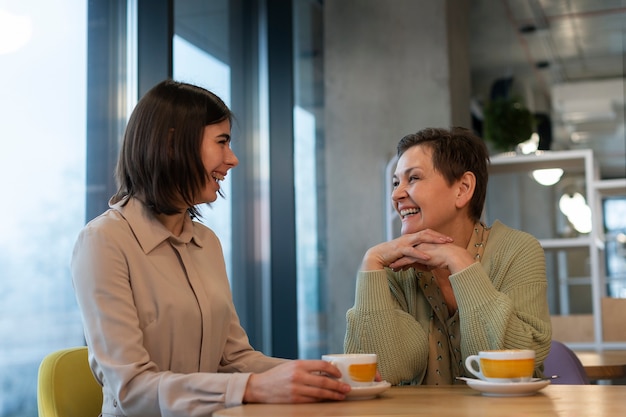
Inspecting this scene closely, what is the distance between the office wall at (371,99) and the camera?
5.04 metres

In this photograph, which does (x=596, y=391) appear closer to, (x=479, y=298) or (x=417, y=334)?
(x=479, y=298)

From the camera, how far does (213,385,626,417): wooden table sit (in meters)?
1.21

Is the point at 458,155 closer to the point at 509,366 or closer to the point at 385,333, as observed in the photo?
the point at 385,333

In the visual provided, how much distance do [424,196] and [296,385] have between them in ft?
2.68

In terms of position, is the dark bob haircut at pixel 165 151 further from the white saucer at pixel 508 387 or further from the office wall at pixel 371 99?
the office wall at pixel 371 99

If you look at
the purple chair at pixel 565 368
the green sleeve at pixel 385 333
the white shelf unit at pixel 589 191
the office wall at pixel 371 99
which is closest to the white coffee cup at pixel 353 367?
the green sleeve at pixel 385 333

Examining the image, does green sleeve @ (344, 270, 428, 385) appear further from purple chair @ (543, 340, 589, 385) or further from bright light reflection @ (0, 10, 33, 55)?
bright light reflection @ (0, 10, 33, 55)

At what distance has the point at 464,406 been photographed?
129cm

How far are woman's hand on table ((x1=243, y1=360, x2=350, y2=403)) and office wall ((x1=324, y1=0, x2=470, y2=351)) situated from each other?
363 centimetres

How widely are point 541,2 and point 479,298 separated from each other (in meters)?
6.14

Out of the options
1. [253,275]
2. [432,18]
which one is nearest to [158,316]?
[253,275]

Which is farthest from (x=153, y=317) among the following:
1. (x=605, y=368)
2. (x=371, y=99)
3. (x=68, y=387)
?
(x=371, y=99)

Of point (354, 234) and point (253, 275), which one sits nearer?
point (253, 275)

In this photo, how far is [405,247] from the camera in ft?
6.31
